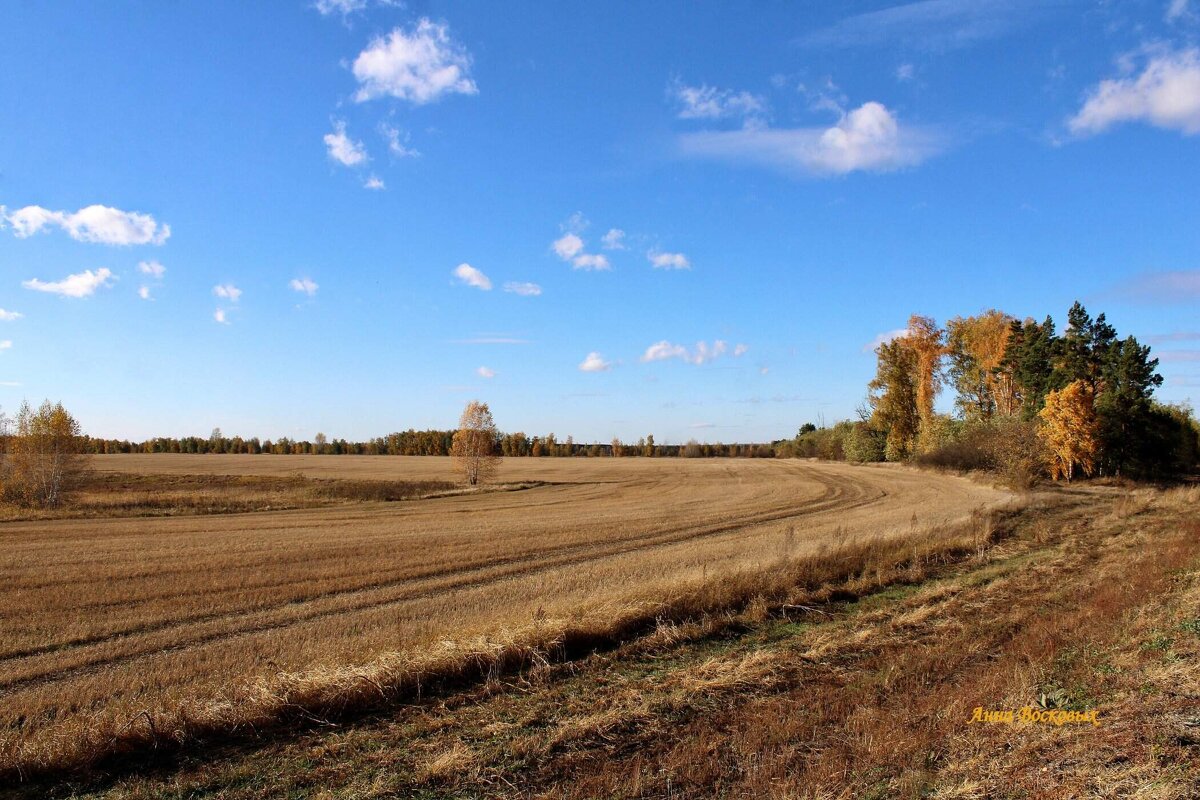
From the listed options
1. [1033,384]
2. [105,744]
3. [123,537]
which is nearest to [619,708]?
[105,744]

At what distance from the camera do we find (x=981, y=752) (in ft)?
20.1

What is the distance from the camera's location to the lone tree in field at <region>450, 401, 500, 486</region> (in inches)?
2589

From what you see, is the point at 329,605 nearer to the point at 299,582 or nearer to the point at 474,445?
the point at 299,582

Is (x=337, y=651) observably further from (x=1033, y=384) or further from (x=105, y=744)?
(x=1033, y=384)

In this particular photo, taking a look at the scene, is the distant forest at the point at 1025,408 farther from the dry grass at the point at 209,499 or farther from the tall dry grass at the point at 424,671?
the tall dry grass at the point at 424,671

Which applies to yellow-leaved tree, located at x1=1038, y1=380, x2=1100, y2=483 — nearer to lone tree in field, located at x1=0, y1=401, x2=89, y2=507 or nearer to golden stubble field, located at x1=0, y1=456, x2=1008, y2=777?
golden stubble field, located at x1=0, y1=456, x2=1008, y2=777

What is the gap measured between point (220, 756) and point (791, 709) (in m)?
6.15

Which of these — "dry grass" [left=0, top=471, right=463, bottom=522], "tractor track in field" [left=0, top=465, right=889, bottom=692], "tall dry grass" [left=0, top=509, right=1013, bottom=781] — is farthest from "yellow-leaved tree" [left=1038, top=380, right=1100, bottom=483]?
"dry grass" [left=0, top=471, right=463, bottom=522]

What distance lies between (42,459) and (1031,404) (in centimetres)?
7171

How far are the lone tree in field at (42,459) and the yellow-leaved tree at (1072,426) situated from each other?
67.2 meters

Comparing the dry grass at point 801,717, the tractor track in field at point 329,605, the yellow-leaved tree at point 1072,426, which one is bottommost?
the tractor track in field at point 329,605

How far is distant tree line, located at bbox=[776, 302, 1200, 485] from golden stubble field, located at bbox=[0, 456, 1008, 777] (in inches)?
522

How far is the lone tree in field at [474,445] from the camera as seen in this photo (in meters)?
65.8

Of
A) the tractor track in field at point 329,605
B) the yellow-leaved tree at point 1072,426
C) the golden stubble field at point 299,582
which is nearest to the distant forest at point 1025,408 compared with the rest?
the yellow-leaved tree at point 1072,426
